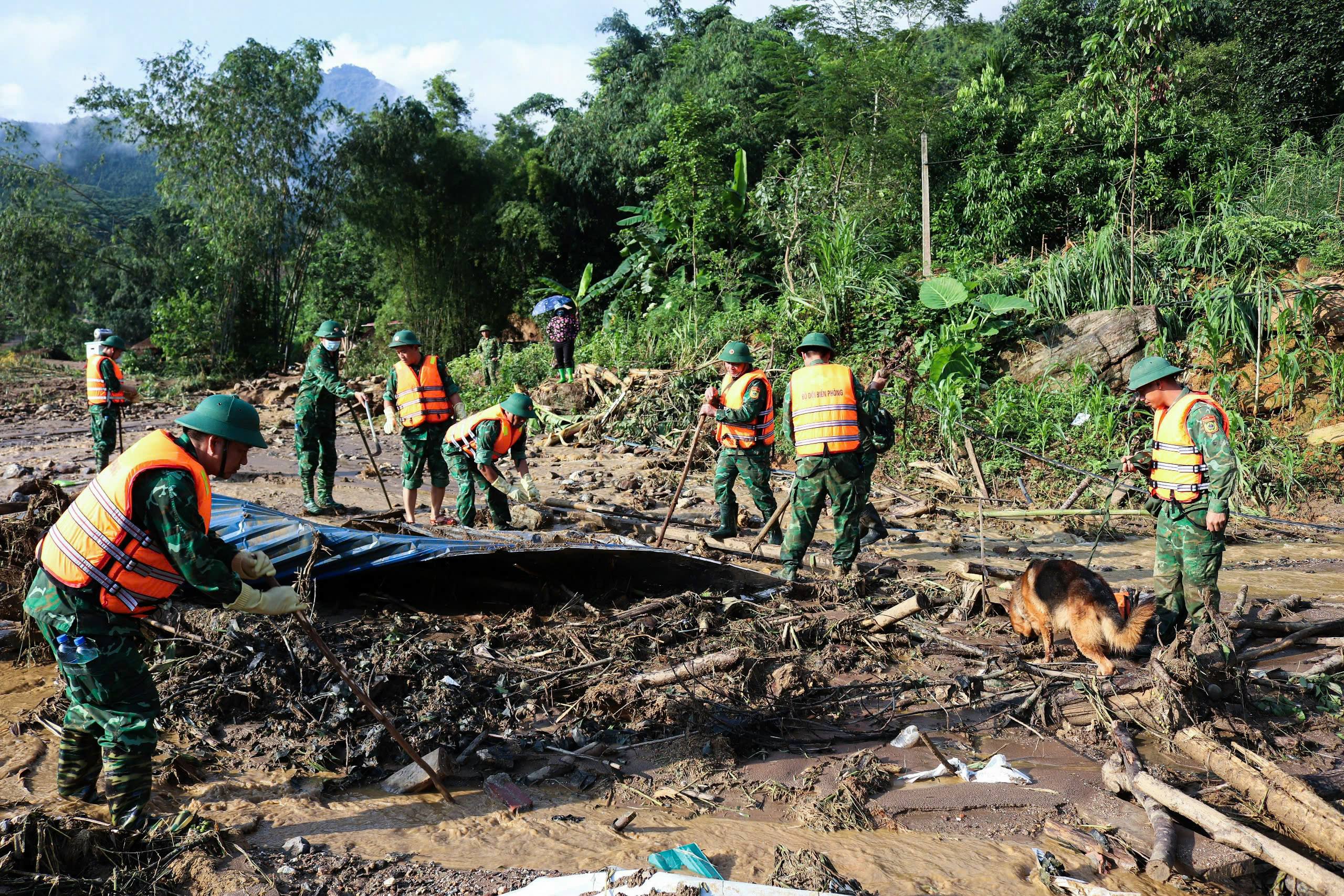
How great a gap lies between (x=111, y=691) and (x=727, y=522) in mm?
5289

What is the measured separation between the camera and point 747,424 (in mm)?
7371

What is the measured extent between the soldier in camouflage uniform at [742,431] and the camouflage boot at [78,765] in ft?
15.0

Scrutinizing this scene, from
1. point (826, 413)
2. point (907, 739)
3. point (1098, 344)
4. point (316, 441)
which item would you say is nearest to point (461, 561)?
point (826, 413)

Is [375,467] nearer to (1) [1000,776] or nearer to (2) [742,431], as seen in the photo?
(2) [742,431]

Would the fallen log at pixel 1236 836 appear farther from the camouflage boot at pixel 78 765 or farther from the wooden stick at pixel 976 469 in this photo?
the wooden stick at pixel 976 469

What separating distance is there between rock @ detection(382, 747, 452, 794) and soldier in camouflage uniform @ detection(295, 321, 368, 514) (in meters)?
4.76

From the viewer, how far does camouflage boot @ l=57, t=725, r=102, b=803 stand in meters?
3.37

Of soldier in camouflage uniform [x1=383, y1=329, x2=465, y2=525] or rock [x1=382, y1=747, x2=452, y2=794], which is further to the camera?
soldier in camouflage uniform [x1=383, y1=329, x2=465, y2=525]

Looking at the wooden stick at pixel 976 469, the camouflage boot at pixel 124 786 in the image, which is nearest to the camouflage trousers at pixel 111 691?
the camouflage boot at pixel 124 786

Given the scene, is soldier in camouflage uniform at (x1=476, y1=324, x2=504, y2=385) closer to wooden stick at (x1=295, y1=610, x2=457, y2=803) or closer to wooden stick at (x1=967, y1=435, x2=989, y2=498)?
wooden stick at (x1=967, y1=435, x2=989, y2=498)

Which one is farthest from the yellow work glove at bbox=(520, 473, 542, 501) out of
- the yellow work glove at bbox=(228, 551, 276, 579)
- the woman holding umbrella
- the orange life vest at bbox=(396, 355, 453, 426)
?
the woman holding umbrella

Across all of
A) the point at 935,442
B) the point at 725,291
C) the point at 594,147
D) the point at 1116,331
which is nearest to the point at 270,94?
the point at 594,147

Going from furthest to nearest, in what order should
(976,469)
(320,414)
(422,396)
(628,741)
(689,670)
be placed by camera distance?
(976,469), (320,414), (422,396), (689,670), (628,741)

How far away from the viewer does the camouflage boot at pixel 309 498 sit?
26.7ft
